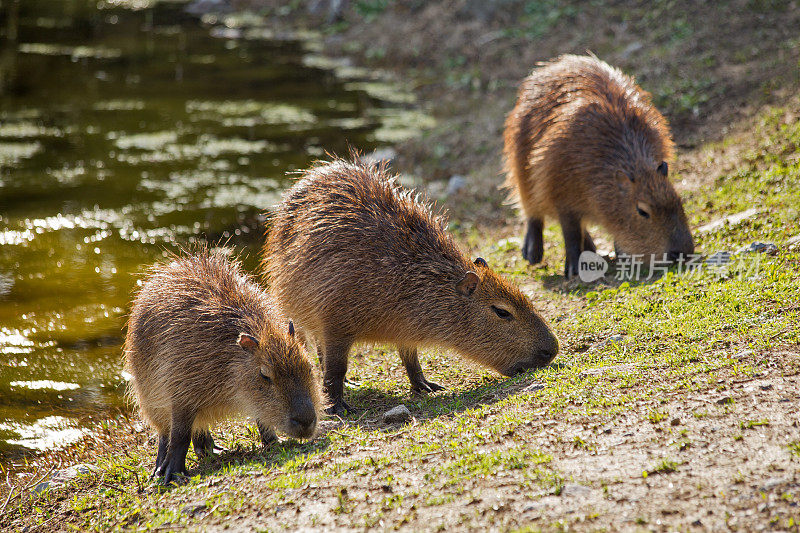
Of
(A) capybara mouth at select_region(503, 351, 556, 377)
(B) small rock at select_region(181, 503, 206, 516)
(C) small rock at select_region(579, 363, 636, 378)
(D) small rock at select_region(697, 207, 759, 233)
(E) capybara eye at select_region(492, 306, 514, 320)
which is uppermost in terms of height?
(D) small rock at select_region(697, 207, 759, 233)

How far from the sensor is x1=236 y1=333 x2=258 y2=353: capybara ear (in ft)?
15.6

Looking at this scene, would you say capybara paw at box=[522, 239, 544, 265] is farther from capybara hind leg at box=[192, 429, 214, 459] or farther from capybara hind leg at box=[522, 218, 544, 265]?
capybara hind leg at box=[192, 429, 214, 459]

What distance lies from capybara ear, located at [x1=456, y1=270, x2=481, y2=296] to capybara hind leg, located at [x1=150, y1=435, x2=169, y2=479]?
2.21 metres

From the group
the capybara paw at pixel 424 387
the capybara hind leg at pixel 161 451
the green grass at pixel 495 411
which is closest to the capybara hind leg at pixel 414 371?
the capybara paw at pixel 424 387

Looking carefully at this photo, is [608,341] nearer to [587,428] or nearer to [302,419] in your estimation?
[587,428]

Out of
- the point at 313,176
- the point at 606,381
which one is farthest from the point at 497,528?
the point at 313,176

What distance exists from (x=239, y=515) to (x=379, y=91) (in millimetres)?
11838

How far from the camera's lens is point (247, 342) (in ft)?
15.7

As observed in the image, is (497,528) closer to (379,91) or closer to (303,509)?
(303,509)

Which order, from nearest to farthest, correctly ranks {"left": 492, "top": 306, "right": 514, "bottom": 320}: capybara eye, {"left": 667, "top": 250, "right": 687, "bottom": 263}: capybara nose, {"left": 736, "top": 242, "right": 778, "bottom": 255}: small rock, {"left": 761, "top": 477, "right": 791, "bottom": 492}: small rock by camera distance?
{"left": 761, "top": 477, "right": 791, "bottom": 492}: small rock < {"left": 492, "top": 306, "right": 514, "bottom": 320}: capybara eye < {"left": 736, "top": 242, "right": 778, "bottom": 255}: small rock < {"left": 667, "top": 250, "right": 687, "bottom": 263}: capybara nose

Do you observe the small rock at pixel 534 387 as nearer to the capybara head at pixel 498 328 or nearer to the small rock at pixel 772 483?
the capybara head at pixel 498 328

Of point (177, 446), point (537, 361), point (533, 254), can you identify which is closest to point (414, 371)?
point (537, 361)

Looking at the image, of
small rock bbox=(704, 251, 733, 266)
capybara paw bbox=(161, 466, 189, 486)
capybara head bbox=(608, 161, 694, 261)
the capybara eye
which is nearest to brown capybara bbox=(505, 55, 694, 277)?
capybara head bbox=(608, 161, 694, 261)

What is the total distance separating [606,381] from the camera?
186 inches
